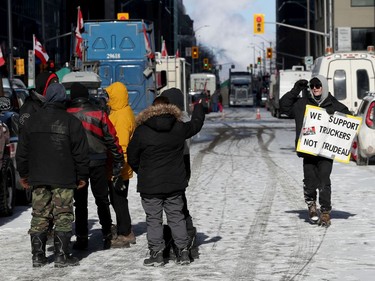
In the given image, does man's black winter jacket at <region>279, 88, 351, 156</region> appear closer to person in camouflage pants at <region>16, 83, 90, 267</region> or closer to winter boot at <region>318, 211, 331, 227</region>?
winter boot at <region>318, 211, 331, 227</region>

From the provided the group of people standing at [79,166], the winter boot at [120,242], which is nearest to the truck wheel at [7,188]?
the winter boot at [120,242]

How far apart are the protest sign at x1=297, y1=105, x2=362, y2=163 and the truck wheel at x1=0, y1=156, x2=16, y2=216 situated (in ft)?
13.3

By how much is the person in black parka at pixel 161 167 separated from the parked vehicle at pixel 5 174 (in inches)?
151

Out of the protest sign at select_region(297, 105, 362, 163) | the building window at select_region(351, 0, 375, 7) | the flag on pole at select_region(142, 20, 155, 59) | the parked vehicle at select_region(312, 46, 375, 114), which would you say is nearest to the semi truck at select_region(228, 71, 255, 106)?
the building window at select_region(351, 0, 375, 7)

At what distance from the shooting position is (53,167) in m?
9.38

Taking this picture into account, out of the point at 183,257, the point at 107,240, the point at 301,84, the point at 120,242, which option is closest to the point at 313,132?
the point at 301,84

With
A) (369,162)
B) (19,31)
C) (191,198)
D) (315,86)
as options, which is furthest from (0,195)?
(19,31)

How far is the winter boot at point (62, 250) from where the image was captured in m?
9.51

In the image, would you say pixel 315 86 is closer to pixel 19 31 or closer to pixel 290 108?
pixel 290 108

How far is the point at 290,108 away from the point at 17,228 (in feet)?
12.3

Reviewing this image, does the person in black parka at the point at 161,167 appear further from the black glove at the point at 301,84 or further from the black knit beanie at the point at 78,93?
the black glove at the point at 301,84

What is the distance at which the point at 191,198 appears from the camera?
15406 mm

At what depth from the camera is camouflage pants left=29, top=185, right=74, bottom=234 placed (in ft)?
30.9

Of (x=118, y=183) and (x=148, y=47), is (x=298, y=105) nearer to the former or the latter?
(x=118, y=183)
